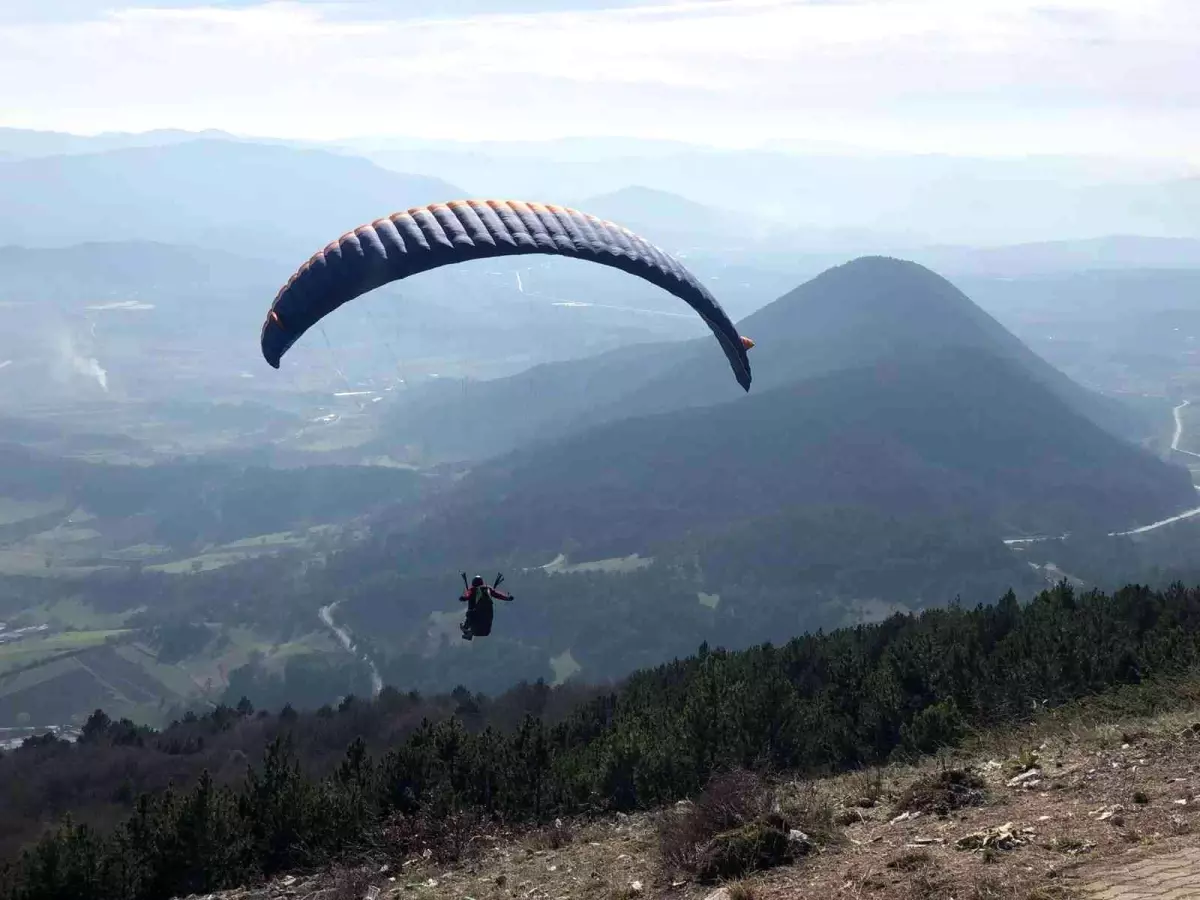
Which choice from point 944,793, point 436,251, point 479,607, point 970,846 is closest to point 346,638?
point 479,607

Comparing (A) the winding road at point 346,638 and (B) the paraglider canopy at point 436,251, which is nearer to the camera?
(B) the paraglider canopy at point 436,251

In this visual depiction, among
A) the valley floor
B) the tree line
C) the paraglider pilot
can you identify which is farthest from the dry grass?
the paraglider pilot

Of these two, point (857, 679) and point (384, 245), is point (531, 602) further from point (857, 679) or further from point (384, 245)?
point (384, 245)

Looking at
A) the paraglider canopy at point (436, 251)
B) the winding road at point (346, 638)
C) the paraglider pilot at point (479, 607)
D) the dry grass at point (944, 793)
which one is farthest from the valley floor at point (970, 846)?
the winding road at point (346, 638)

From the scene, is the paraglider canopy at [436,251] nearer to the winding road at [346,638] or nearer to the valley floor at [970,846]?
the valley floor at [970,846]

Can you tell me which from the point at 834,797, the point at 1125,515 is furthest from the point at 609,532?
the point at 834,797

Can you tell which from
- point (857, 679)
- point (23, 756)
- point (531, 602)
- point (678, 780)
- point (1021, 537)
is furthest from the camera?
point (1021, 537)
